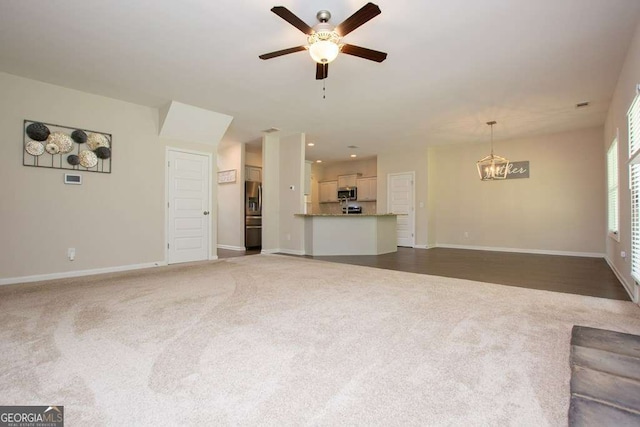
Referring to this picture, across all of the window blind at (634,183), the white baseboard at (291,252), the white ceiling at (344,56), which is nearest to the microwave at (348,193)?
the white baseboard at (291,252)

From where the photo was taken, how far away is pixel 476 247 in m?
7.81

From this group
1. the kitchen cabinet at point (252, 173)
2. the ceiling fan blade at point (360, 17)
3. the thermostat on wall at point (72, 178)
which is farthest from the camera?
the kitchen cabinet at point (252, 173)

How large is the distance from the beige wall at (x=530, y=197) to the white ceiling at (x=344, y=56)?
1.05 meters

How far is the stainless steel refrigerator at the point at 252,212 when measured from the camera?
25.6ft

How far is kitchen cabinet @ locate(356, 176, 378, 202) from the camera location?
31.3ft

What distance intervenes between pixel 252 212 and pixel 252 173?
114 centimetres

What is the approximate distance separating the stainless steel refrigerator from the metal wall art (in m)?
3.39

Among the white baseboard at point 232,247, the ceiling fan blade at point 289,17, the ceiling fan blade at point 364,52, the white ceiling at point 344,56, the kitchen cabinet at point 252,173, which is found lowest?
the white baseboard at point 232,247

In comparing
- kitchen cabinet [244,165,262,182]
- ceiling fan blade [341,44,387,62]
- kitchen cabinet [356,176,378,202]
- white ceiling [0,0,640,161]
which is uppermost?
white ceiling [0,0,640,161]

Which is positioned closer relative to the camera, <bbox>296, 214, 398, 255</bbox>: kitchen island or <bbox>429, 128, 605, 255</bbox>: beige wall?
<bbox>429, 128, 605, 255</bbox>: beige wall

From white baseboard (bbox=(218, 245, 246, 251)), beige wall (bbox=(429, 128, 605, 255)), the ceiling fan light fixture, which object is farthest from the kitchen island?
the ceiling fan light fixture

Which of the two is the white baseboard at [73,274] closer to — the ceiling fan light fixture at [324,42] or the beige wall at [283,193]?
the beige wall at [283,193]

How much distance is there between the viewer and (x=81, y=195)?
4551mm

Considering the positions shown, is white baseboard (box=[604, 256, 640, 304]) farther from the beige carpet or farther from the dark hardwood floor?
the beige carpet
